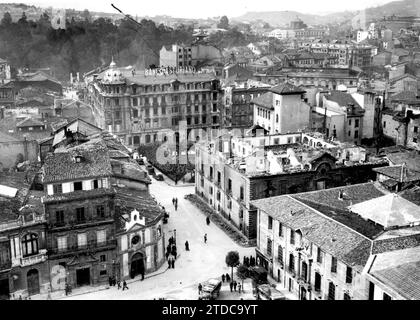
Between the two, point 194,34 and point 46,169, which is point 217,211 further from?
point 194,34

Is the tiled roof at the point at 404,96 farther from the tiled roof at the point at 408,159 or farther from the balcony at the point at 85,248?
the balcony at the point at 85,248

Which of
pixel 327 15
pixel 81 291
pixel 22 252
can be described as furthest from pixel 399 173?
pixel 22 252

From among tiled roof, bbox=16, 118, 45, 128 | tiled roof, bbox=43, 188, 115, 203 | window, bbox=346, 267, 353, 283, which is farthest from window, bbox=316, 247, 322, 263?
tiled roof, bbox=16, 118, 45, 128

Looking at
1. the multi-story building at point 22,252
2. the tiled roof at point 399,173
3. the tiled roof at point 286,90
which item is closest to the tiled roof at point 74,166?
the multi-story building at point 22,252

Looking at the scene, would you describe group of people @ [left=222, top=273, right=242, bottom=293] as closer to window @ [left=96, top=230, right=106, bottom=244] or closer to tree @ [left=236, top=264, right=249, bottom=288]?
Result: tree @ [left=236, top=264, right=249, bottom=288]

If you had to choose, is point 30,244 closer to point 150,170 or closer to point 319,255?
point 319,255
